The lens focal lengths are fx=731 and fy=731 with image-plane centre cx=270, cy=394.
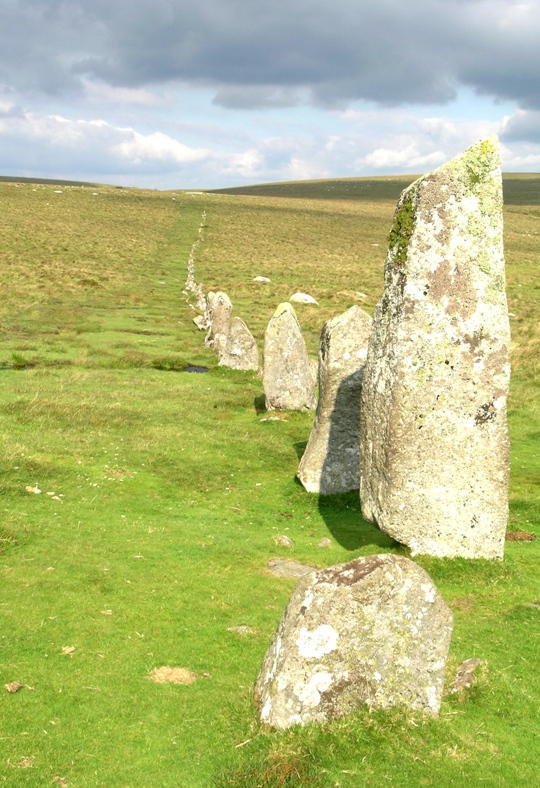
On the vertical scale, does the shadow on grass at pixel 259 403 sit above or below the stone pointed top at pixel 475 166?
below

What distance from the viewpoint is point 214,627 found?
1102 centimetres

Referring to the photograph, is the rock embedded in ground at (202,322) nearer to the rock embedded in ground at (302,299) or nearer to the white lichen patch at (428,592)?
the rock embedded in ground at (302,299)

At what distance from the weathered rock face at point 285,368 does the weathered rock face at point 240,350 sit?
20.3 feet

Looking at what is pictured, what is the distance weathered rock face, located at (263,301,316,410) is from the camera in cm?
2414

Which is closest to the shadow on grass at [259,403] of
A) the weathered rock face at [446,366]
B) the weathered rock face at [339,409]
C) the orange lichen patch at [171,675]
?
the weathered rock face at [339,409]

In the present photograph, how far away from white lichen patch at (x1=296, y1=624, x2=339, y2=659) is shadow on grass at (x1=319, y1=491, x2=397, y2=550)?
614 centimetres

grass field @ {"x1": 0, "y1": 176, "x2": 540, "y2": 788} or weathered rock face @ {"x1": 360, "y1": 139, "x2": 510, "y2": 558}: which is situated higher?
weathered rock face @ {"x1": 360, "y1": 139, "x2": 510, "y2": 558}

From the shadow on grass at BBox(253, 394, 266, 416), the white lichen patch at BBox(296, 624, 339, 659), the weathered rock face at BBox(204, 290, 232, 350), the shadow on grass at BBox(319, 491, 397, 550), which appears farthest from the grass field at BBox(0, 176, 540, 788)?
the weathered rock face at BBox(204, 290, 232, 350)

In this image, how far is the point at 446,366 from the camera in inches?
491

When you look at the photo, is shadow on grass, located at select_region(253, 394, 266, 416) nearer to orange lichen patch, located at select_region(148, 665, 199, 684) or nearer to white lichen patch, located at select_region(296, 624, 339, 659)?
orange lichen patch, located at select_region(148, 665, 199, 684)

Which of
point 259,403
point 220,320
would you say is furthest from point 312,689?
point 220,320

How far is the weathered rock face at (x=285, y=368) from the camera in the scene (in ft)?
79.2

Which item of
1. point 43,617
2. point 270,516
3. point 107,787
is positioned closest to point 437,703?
point 107,787

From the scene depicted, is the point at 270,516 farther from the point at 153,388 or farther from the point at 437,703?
the point at 153,388
